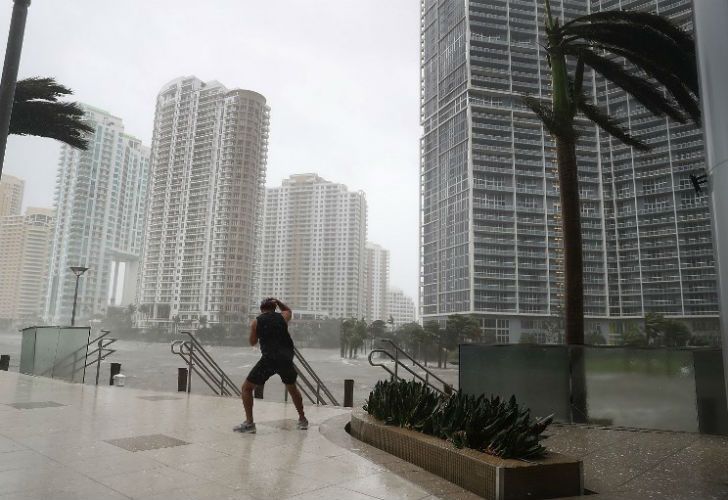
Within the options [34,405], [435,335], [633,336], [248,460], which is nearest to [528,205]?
[633,336]

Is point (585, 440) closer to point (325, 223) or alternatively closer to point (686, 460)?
point (686, 460)

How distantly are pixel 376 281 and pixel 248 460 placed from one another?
177 metres

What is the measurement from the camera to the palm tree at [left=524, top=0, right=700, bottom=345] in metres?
8.92

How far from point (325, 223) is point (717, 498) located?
146829mm

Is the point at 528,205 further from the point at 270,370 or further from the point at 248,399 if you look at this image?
the point at 248,399

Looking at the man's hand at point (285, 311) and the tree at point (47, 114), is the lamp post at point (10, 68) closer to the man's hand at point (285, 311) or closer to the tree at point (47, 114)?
the man's hand at point (285, 311)

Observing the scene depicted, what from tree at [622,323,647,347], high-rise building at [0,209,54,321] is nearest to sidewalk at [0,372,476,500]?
tree at [622,323,647,347]

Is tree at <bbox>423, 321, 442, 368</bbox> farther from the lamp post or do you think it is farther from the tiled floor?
the lamp post

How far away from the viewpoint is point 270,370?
5539 mm

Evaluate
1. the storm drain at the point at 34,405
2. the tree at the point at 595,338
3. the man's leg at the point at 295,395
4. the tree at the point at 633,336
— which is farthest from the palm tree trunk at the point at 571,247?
the tree at the point at 595,338

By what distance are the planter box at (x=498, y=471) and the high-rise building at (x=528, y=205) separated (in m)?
101

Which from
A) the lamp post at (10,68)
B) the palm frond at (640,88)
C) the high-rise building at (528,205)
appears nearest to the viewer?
the lamp post at (10,68)

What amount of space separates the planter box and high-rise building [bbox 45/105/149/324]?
394 feet

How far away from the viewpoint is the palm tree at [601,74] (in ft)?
29.3
